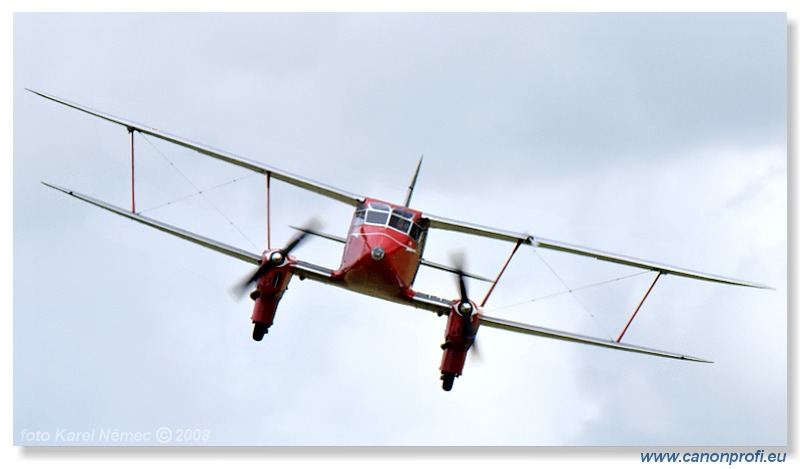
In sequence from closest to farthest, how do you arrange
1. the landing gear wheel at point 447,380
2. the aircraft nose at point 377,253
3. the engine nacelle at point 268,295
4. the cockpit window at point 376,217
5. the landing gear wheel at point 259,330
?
1. the aircraft nose at point 377,253
2. the cockpit window at point 376,217
3. the engine nacelle at point 268,295
4. the landing gear wheel at point 447,380
5. the landing gear wheel at point 259,330

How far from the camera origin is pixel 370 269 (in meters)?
33.7

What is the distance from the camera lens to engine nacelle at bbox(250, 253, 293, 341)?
1380 inches

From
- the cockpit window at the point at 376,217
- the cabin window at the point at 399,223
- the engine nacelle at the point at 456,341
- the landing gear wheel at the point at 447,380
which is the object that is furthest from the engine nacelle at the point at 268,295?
the landing gear wheel at the point at 447,380

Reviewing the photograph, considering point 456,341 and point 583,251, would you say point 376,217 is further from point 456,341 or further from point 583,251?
point 583,251

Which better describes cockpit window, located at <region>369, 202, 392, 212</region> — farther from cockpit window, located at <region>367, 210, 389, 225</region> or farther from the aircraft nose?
the aircraft nose

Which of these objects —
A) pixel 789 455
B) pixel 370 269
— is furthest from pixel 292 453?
pixel 789 455

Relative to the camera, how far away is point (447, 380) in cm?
3581

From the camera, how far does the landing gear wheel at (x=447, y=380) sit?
117 ft

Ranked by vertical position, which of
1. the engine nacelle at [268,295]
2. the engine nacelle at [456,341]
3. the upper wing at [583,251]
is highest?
the upper wing at [583,251]

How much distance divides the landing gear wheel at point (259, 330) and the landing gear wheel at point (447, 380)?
5259mm

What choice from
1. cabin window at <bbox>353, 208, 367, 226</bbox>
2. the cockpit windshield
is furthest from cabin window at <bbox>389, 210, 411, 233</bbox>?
cabin window at <bbox>353, 208, 367, 226</bbox>

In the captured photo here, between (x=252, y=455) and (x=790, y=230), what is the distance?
14.7m

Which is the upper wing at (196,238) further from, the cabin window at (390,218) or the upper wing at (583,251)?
the upper wing at (583,251)

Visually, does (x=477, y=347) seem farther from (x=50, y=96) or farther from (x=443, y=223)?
(x=50, y=96)
